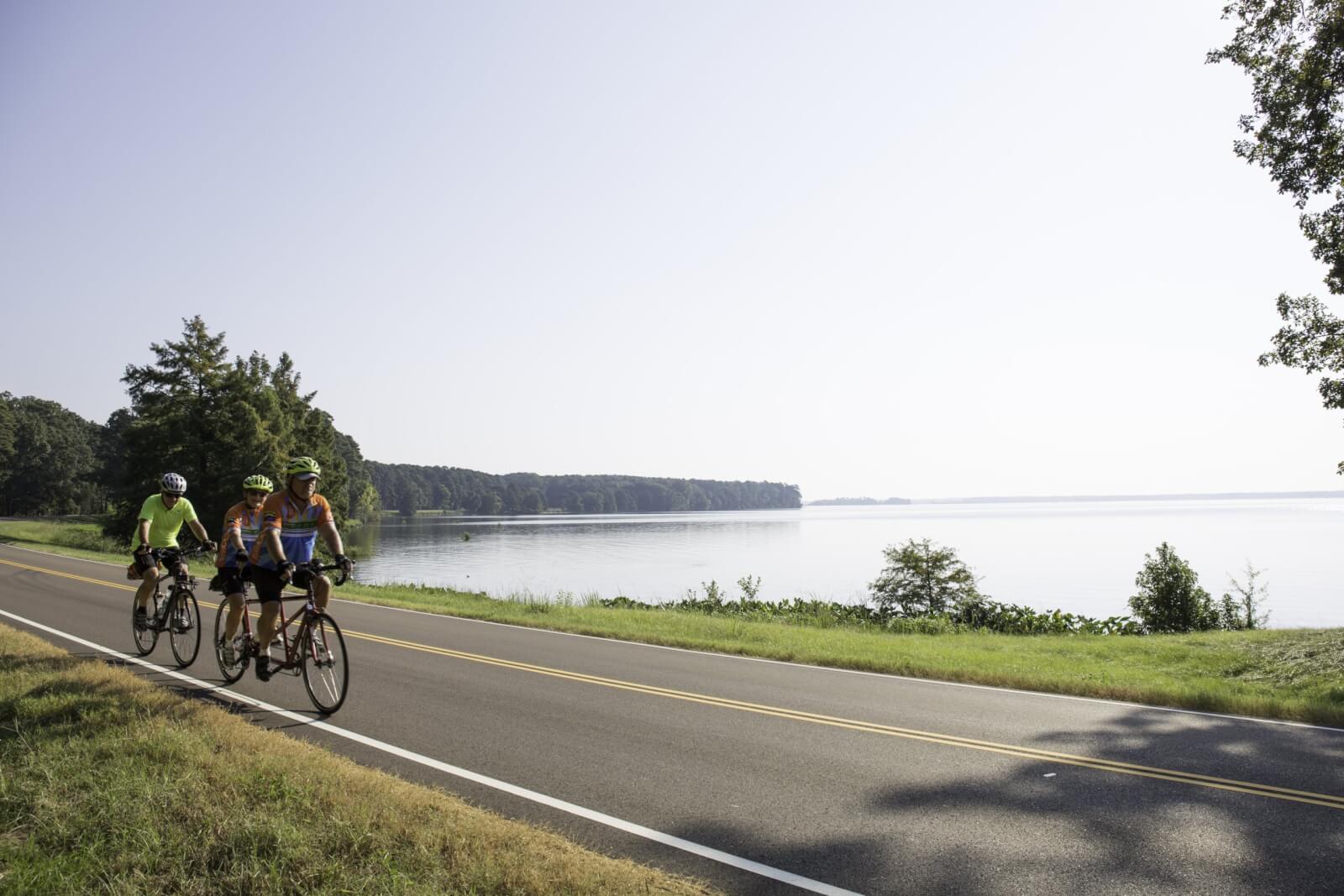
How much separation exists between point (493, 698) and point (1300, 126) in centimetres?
1540

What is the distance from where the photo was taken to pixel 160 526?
1034 cm

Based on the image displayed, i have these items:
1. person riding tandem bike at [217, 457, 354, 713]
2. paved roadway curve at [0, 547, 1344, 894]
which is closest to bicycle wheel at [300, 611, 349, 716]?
person riding tandem bike at [217, 457, 354, 713]

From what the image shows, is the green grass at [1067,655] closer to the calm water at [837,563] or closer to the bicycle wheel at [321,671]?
the bicycle wheel at [321,671]

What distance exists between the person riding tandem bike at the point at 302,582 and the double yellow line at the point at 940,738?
114 inches

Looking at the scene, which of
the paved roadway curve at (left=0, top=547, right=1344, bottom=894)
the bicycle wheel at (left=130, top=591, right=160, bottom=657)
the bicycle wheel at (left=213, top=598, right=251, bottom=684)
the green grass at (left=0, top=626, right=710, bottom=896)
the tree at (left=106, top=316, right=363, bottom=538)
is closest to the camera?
the green grass at (left=0, top=626, right=710, bottom=896)

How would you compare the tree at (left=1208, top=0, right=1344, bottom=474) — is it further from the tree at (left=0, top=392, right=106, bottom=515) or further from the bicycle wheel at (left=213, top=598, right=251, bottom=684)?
the tree at (left=0, top=392, right=106, bottom=515)

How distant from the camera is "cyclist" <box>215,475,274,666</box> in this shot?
8578 mm

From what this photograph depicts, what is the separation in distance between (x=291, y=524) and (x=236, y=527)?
1.35m

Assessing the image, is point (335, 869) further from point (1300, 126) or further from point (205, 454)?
point (205, 454)

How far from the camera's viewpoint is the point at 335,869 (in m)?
4.20

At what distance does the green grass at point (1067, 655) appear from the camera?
9.44 m

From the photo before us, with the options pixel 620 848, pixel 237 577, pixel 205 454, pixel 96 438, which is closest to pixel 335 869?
pixel 620 848

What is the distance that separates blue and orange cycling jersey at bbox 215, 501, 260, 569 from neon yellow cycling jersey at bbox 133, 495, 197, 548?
1268 mm

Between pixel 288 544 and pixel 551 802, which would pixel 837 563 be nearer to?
pixel 288 544
